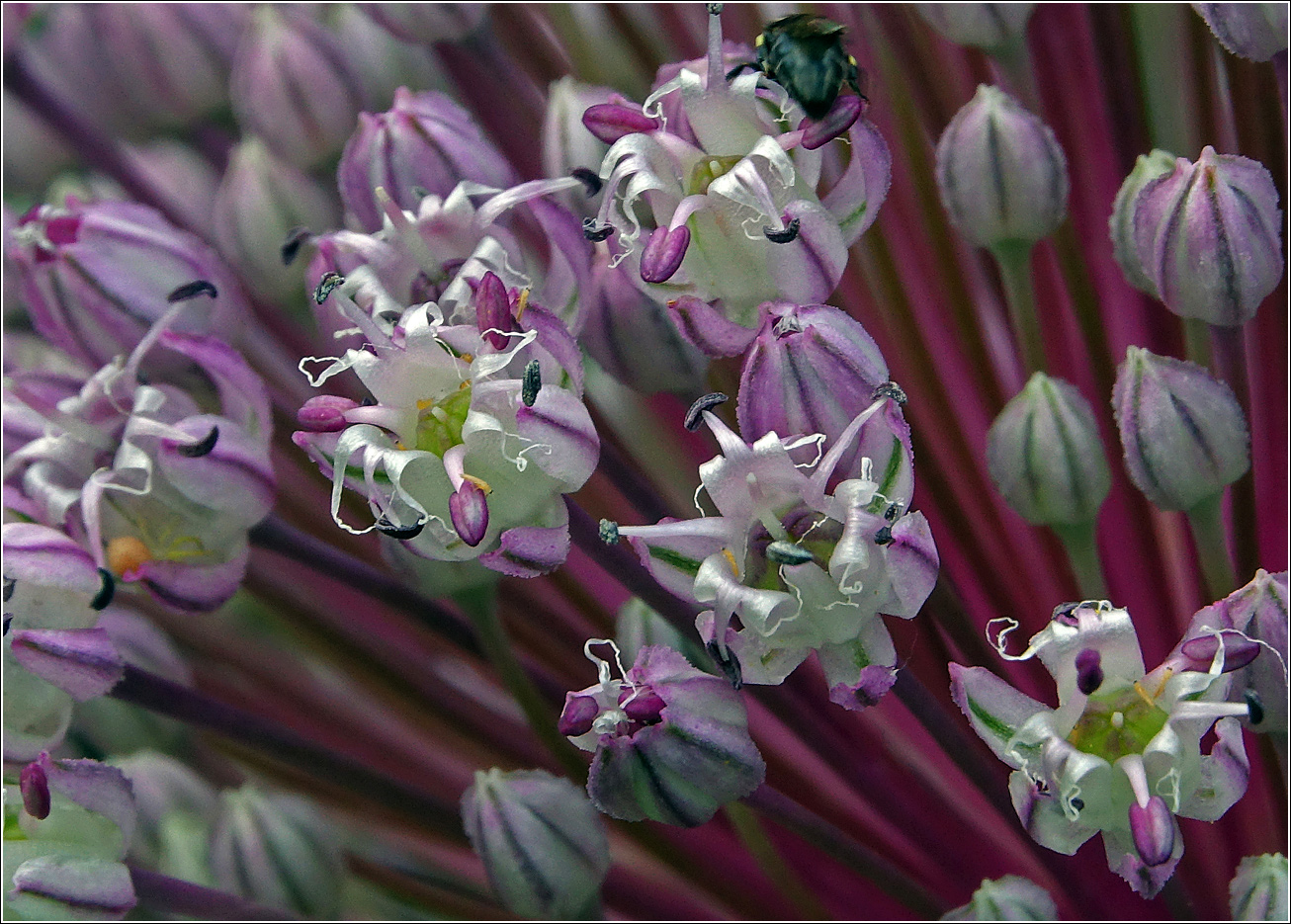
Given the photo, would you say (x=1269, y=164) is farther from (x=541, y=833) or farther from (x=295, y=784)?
(x=295, y=784)

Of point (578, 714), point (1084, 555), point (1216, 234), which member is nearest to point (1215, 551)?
point (1084, 555)

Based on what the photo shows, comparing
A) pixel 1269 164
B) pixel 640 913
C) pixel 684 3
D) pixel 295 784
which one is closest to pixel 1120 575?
pixel 1269 164

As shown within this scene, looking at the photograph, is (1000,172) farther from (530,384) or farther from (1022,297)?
(530,384)

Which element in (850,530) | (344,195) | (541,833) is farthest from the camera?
(344,195)

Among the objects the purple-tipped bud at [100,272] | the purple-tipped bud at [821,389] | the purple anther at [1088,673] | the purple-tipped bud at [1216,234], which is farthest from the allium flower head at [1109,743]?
the purple-tipped bud at [100,272]

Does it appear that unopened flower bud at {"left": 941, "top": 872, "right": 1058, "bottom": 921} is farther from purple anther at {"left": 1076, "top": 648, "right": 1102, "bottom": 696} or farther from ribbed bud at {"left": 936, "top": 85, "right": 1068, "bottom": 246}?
ribbed bud at {"left": 936, "top": 85, "right": 1068, "bottom": 246}

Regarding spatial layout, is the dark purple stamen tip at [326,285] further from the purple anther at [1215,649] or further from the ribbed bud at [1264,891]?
the ribbed bud at [1264,891]

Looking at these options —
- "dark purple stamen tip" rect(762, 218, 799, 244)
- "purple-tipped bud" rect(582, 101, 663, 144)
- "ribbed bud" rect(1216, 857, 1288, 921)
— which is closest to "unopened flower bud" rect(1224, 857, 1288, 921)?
"ribbed bud" rect(1216, 857, 1288, 921)

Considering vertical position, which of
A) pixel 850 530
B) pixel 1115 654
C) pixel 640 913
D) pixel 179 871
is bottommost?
pixel 640 913
